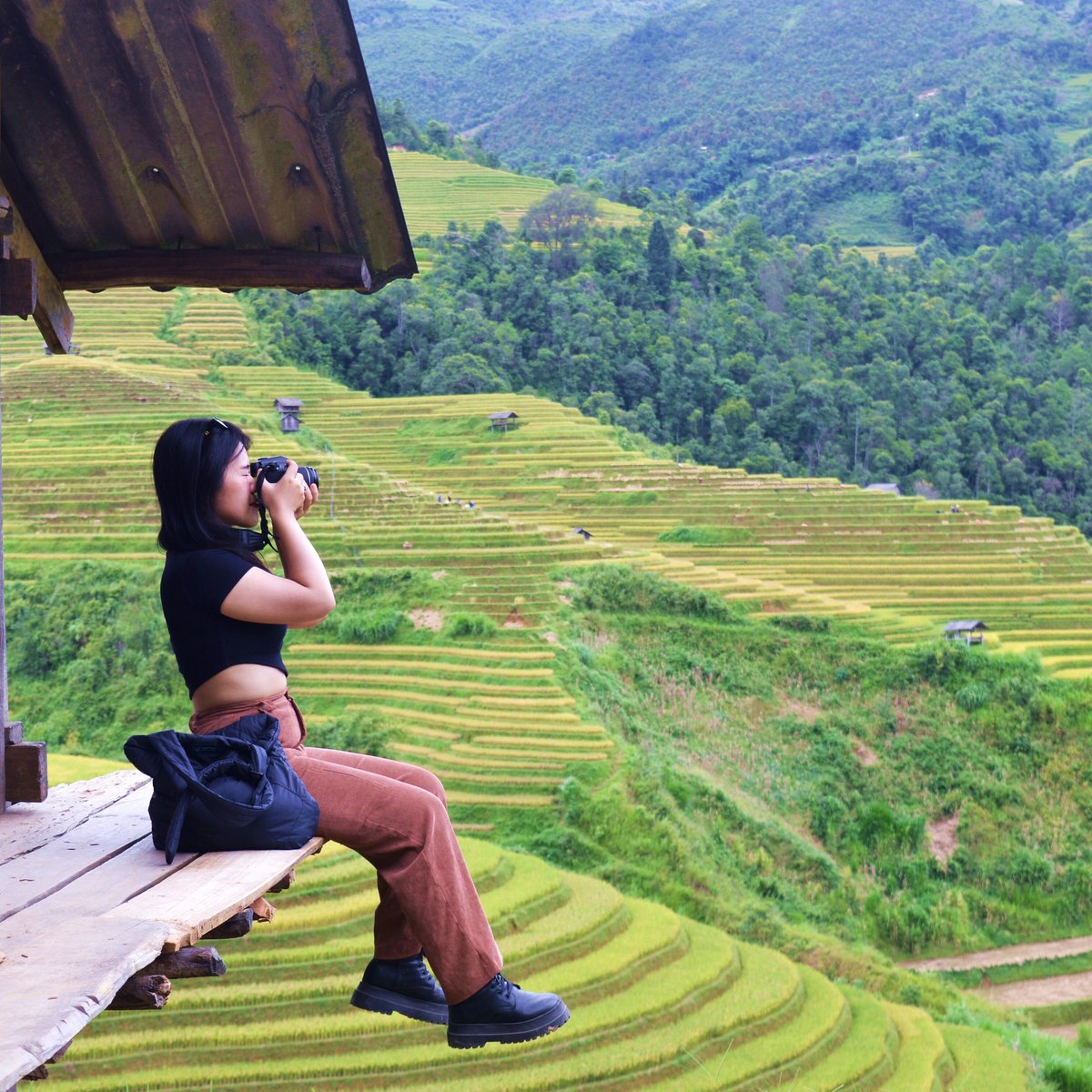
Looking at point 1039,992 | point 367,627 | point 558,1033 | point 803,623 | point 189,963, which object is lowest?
point 1039,992

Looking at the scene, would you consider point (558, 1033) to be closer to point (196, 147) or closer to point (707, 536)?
point (196, 147)

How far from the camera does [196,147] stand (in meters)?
2.84

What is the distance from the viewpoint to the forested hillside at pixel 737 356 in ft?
127

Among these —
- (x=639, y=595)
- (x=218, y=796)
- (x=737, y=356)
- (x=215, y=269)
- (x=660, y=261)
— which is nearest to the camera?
(x=218, y=796)

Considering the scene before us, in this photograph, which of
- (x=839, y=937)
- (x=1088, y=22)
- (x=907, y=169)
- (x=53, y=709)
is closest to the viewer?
(x=839, y=937)

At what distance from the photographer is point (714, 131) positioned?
296 feet

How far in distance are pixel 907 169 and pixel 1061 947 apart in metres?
64.6

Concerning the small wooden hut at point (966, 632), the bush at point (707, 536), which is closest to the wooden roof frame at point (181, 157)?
the small wooden hut at point (966, 632)

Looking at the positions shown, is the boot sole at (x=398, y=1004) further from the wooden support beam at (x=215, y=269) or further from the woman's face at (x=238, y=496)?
the wooden support beam at (x=215, y=269)

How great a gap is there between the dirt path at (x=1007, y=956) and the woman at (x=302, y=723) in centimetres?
1431

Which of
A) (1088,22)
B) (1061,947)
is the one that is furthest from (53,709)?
(1088,22)

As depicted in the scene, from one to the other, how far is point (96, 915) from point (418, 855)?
0.55m

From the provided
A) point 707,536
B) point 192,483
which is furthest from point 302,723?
point 707,536

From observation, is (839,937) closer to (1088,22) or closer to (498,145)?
(498,145)
